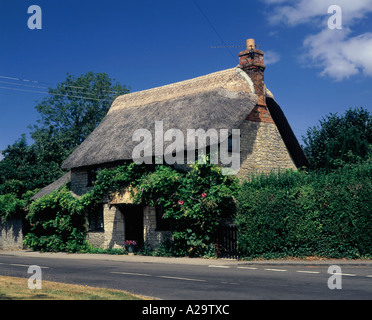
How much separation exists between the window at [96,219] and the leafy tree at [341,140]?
1416cm

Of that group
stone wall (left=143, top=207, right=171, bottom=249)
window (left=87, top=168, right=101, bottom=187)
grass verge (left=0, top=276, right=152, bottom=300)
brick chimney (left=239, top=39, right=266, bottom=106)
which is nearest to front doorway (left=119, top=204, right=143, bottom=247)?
stone wall (left=143, top=207, right=171, bottom=249)

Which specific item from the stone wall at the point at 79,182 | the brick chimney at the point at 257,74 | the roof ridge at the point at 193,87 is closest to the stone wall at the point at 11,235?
the stone wall at the point at 79,182

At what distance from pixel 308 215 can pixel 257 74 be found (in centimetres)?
980

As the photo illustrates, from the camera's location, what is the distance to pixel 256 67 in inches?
909

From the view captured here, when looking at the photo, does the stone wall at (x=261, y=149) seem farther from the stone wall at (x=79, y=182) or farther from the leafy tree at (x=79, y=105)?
the leafy tree at (x=79, y=105)

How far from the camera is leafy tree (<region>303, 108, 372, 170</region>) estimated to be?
26.5 meters

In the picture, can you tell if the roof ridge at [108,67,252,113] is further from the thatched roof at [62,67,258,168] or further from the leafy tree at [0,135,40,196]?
the leafy tree at [0,135,40,196]

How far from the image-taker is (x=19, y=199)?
31.1m

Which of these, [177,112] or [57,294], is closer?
[57,294]

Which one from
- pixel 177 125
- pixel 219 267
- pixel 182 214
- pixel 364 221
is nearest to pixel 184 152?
pixel 177 125

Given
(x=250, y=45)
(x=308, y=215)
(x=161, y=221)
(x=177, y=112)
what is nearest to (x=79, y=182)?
(x=161, y=221)

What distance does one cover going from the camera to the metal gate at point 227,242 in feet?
59.4

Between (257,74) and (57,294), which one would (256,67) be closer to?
(257,74)
